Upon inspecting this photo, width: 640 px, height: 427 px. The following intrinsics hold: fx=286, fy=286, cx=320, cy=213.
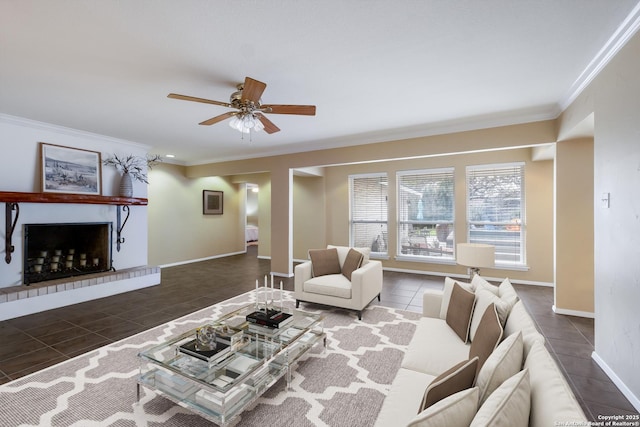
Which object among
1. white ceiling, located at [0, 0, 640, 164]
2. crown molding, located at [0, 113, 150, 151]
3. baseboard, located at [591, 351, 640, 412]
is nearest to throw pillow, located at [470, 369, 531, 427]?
baseboard, located at [591, 351, 640, 412]

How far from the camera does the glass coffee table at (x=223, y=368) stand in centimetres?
179

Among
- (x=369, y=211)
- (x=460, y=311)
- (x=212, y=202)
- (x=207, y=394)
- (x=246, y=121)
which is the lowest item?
(x=207, y=394)

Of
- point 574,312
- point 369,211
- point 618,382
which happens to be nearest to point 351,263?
point 618,382

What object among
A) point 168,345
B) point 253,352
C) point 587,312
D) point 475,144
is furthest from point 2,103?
point 587,312

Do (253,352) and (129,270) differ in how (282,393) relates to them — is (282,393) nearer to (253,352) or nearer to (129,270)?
(253,352)

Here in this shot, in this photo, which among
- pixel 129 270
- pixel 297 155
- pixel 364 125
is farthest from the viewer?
pixel 297 155

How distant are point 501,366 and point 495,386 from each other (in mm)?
85

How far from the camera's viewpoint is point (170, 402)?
6.74 ft

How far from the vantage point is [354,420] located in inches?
74.1

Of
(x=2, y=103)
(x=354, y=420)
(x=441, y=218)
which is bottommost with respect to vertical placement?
(x=354, y=420)

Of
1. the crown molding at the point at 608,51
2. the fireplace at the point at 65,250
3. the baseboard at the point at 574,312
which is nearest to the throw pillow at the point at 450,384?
the crown molding at the point at 608,51

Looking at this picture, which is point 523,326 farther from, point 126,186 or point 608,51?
point 126,186

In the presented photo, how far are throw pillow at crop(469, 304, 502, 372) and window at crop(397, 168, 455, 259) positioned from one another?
177 inches

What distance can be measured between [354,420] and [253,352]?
33.8 inches
